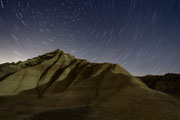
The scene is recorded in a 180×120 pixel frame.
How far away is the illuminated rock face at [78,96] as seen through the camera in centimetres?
1050

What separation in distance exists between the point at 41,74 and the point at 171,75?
62050mm

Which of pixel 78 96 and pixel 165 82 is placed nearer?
pixel 78 96

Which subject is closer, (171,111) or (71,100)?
(171,111)

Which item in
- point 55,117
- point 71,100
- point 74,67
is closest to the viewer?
point 55,117

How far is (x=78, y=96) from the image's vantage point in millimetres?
19859

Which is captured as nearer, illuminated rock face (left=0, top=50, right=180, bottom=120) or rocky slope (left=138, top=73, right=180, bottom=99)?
illuminated rock face (left=0, top=50, right=180, bottom=120)

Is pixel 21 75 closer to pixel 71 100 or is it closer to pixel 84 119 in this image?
pixel 71 100

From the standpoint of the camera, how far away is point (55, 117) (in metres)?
10.7

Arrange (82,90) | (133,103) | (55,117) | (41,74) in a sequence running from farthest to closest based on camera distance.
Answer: (41,74) < (82,90) < (133,103) < (55,117)

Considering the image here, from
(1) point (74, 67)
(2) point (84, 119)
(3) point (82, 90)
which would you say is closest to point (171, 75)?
(1) point (74, 67)

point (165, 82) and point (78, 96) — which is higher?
point (165, 82)

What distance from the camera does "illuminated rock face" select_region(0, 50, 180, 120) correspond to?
10503 millimetres

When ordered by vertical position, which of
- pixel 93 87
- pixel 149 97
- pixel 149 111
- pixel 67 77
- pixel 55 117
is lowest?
pixel 55 117

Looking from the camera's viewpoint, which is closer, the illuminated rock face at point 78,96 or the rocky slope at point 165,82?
the illuminated rock face at point 78,96
